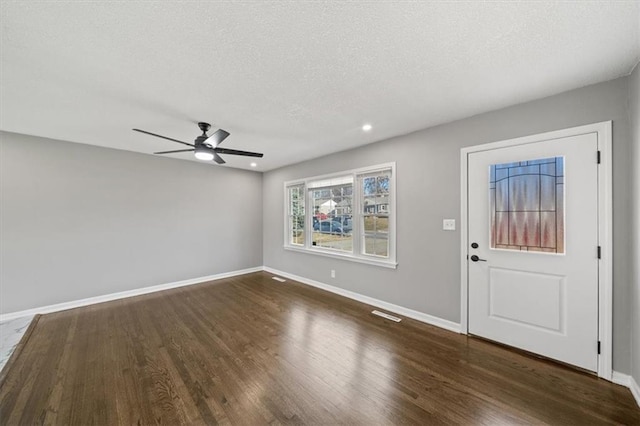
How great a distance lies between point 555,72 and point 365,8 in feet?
5.97

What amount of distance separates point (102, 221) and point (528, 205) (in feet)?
20.3

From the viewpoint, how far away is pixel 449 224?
304cm

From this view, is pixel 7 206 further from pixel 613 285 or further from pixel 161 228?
pixel 613 285

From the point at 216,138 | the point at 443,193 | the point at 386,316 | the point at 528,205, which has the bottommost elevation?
the point at 386,316

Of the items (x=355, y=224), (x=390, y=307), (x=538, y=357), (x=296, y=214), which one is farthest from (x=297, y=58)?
(x=296, y=214)

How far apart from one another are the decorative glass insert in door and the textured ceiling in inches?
28.9

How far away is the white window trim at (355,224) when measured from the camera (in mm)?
3621

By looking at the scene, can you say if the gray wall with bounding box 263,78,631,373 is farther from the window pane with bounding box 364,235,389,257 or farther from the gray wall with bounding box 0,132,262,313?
the gray wall with bounding box 0,132,262,313

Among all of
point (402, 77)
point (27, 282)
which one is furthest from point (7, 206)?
point (402, 77)

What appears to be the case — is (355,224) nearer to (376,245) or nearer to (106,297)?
(376,245)

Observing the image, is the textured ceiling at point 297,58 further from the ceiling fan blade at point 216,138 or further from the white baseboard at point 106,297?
the white baseboard at point 106,297

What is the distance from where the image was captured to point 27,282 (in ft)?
11.5

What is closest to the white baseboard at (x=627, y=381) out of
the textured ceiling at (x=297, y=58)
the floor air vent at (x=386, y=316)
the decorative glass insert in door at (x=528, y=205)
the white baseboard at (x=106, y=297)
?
the decorative glass insert in door at (x=528, y=205)

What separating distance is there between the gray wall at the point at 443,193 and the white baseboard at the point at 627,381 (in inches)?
2.2
